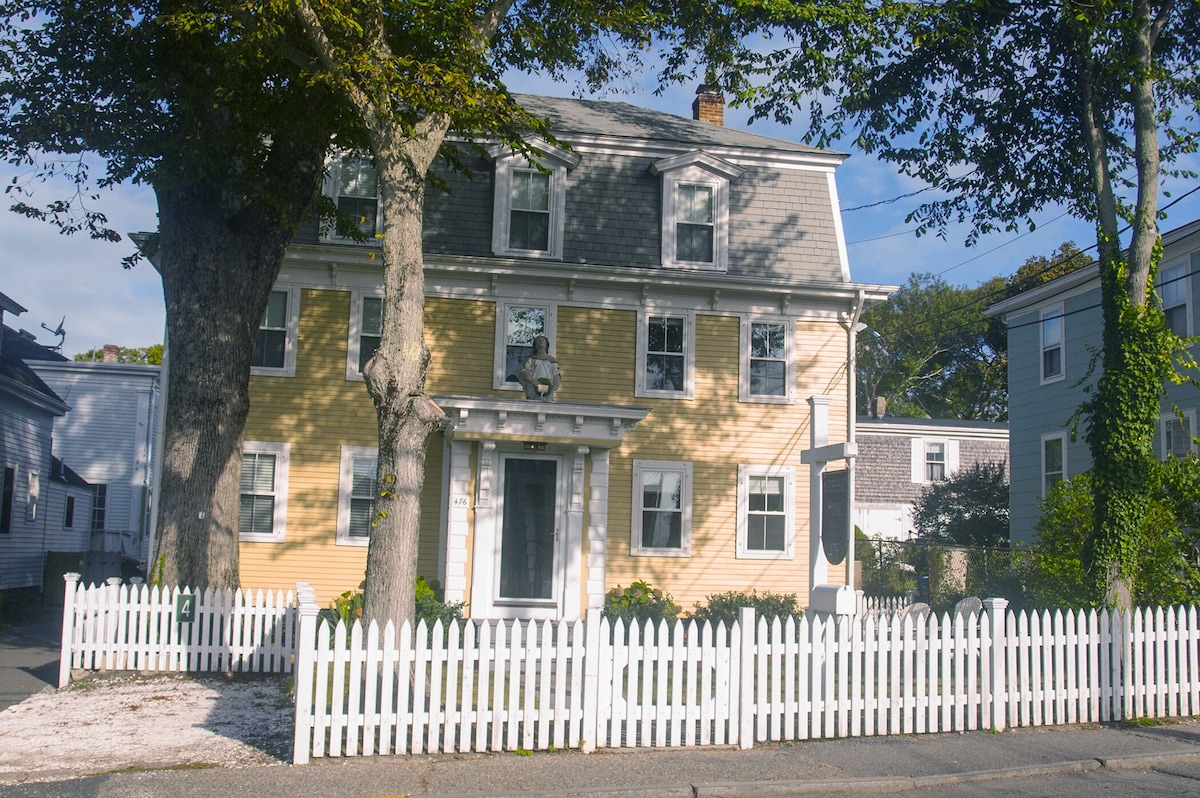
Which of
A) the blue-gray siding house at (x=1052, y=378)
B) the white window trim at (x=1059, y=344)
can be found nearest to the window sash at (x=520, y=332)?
the blue-gray siding house at (x=1052, y=378)

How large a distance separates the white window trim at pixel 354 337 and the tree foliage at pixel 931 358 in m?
37.8

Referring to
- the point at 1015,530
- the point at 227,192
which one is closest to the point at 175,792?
the point at 227,192

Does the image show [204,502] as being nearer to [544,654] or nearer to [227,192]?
[227,192]

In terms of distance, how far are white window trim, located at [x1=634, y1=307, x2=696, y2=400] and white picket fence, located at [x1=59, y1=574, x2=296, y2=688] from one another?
773 centimetres

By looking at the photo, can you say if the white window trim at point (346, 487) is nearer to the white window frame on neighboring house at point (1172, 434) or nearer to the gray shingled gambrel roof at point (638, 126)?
the gray shingled gambrel roof at point (638, 126)

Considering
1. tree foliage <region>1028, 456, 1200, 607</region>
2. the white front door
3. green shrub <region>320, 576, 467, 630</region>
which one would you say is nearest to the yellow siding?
A: the white front door

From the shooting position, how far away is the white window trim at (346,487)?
55.5 ft

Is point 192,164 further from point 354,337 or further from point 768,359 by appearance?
Answer: point 768,359

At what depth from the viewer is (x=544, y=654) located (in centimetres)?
→ 808

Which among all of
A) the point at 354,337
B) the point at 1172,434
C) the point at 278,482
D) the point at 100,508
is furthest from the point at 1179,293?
the point at 100,508

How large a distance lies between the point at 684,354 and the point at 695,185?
3.16 meters

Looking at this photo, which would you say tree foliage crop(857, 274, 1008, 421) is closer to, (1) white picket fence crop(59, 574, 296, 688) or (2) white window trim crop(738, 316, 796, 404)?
(2) white window trim crop(738, 316, 796, 404)

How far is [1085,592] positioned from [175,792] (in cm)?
993

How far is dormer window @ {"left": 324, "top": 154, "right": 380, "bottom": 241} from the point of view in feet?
58.1
